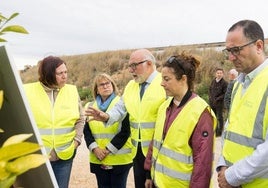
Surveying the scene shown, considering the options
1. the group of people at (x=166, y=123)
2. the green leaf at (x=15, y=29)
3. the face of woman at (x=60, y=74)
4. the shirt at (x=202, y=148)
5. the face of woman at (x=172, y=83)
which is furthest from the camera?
the face of woman at (x=60, y=74)

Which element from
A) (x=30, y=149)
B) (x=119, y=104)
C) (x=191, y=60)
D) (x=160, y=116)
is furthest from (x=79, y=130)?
(x=30, y=149)

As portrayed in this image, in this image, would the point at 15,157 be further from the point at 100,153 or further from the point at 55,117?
the point at 100,153

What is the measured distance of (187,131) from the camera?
2.63 meters

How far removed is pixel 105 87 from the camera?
13.5ft

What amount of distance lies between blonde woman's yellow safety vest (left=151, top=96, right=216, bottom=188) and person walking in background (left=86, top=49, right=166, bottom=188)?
722 millimetres

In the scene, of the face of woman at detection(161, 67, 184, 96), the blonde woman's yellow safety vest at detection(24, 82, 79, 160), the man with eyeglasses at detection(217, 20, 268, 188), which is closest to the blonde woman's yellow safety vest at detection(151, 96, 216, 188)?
the face of woman at detection(161, 67, 184, 96)

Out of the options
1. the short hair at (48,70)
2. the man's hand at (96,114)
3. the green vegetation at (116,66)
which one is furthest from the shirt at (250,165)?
the green vegetation at (116,66)

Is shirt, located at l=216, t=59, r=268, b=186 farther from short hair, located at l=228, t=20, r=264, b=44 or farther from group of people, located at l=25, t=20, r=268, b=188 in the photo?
short hair, located at l=228, t=20, r=264, b=44

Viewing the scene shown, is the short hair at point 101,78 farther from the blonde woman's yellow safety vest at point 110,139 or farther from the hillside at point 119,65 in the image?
the hillside at point 119,65

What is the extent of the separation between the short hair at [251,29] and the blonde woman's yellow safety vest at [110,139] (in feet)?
6.19

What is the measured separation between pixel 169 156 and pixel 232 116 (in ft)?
1.88

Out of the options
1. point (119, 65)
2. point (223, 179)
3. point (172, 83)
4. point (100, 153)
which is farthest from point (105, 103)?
point (119, 65)

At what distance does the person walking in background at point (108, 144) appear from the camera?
400 centimetres

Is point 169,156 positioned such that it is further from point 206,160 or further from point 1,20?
point 1,20
